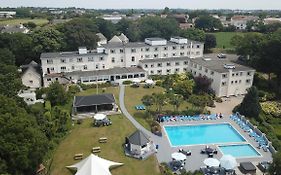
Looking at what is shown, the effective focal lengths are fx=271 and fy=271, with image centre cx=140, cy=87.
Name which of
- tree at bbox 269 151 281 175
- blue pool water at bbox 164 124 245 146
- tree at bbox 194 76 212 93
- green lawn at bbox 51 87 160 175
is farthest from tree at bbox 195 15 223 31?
tree at bbox 269 151 281 175

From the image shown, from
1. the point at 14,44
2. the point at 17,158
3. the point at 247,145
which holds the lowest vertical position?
the point at 247,145

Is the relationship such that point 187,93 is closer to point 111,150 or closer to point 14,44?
point 111,150

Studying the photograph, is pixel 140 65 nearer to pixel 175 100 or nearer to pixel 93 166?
pixel 175 100

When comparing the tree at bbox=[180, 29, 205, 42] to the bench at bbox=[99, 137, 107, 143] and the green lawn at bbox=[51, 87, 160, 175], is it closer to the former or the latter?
the green lawn at bbox=[51, 87, 160, 175]

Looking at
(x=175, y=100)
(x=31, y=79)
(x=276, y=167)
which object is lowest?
(x=276, y=167)

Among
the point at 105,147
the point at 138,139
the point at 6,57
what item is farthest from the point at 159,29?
the point at 105,147

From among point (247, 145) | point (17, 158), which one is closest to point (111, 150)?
point (17, 158)
